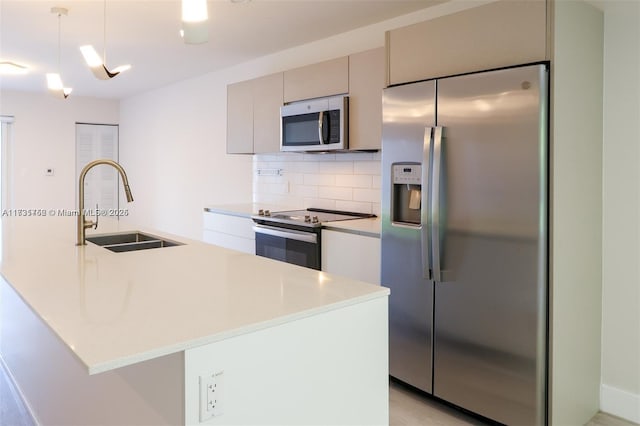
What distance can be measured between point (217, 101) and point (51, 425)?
12.9 feet

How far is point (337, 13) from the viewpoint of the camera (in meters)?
3.48

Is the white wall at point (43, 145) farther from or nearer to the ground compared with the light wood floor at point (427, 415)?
farther from the ground

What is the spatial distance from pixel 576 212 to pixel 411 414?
1.33m

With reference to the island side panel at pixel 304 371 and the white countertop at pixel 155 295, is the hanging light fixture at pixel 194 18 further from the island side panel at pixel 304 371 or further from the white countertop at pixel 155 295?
the island side panel at pixel 304 371

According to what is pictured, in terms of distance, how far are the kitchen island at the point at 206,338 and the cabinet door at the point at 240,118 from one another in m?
2.40

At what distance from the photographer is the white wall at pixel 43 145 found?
7168 mm

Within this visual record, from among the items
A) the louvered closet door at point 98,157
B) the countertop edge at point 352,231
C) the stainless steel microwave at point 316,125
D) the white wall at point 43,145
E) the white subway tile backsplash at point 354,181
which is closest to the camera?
the countertop edge at point 352,231

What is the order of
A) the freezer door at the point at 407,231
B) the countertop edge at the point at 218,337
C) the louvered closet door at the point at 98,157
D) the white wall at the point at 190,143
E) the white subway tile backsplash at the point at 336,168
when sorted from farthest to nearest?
the louvered closet door at the point at 98,157 → the white wall at the point at 190,143 → the white subway tile backsplash at the point at 336,168 → the freezer door at the point at 407,231 → the countertop edge at the point at 218,337

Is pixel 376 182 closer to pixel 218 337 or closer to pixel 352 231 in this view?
pixel 352 231

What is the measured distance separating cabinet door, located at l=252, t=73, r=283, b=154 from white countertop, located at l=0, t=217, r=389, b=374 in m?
1.90

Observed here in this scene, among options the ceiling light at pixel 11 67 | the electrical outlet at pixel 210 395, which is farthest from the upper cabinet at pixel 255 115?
the electrical outlet at pixel 210 395

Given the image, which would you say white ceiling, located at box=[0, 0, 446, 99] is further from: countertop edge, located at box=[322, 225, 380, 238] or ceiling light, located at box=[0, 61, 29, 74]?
countertop edge, located at box=[322, 225, 380, 238]

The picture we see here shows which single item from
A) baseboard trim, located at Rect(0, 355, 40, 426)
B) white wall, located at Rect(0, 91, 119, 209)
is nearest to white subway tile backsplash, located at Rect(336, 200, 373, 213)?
baseboard trim, located at Rect(0, 355, 40, 426)

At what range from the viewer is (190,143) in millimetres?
6121
